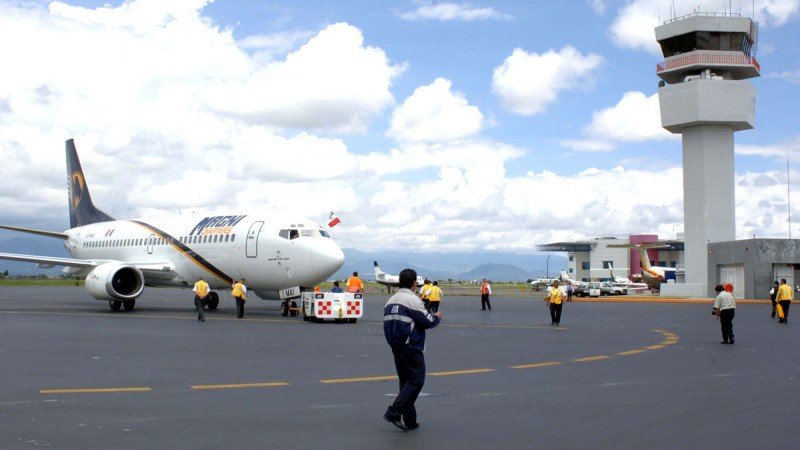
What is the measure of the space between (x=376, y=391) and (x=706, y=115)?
57.6m

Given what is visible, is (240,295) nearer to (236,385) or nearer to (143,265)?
(143,265)

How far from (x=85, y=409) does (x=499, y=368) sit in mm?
7610

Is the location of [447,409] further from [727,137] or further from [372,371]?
[727,137]

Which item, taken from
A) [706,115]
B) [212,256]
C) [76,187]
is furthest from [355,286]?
[706,115]

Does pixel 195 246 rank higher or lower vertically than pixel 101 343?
higher

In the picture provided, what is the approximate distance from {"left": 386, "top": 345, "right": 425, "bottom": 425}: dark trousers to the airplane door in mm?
22627

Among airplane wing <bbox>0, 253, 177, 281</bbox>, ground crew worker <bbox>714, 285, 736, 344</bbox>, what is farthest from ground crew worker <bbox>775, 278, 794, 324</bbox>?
airplane wing <bbox>0, 253, 177, 281</bbox>

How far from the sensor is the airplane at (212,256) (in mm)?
30766

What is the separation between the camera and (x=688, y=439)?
→ 854 cm

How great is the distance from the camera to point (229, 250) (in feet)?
106

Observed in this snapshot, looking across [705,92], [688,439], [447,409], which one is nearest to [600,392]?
[447,409]

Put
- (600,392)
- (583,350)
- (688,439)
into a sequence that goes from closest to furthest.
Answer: (688,439) → (600,392) → (583,350)

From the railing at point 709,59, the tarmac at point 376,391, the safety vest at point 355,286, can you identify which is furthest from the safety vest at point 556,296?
the railing at point 709,59

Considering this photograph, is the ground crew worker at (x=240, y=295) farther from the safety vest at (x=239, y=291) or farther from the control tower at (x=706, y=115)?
the control tower at (x=706, y=115)
